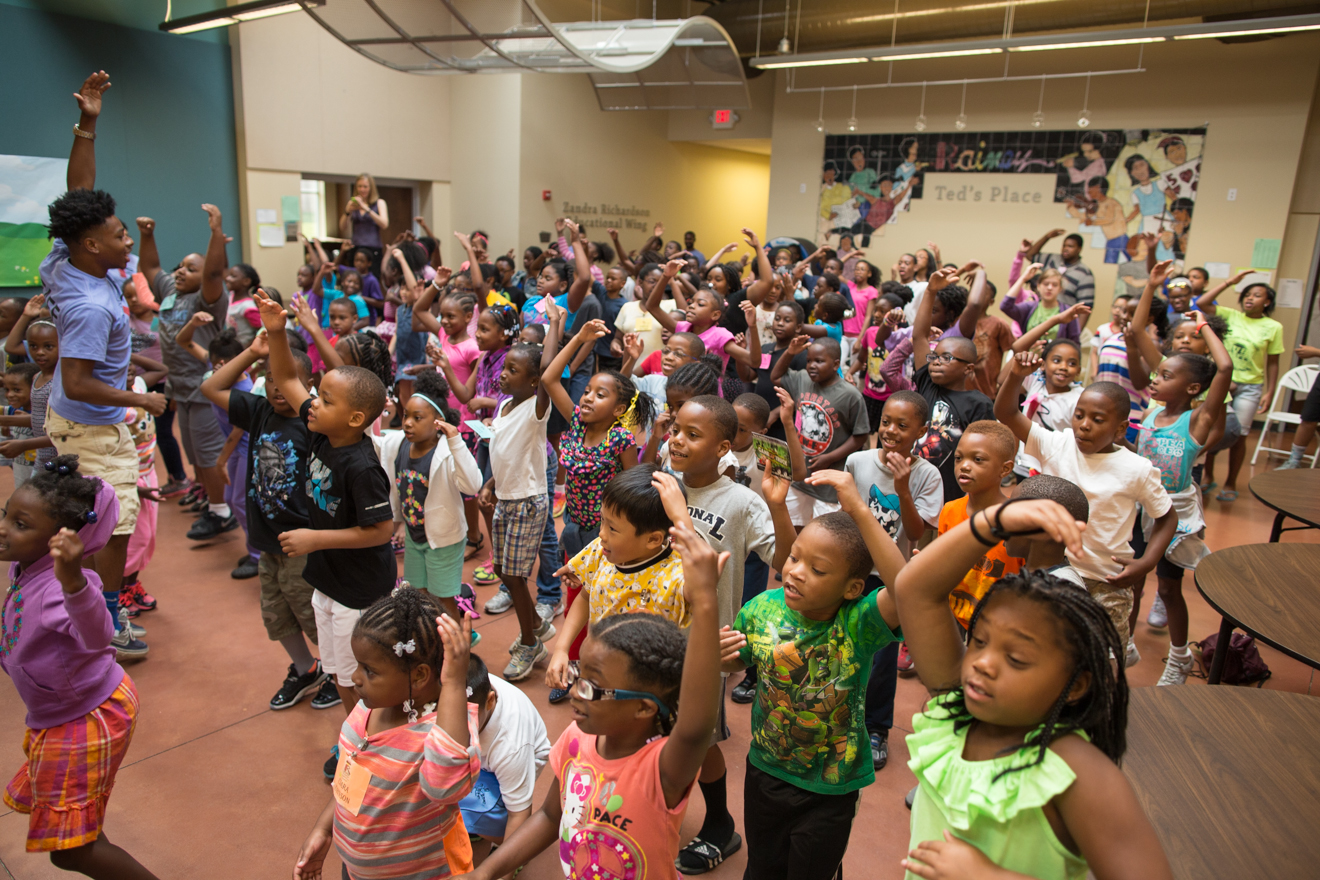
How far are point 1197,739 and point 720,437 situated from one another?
1396 mm

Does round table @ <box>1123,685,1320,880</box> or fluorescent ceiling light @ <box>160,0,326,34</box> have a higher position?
fluorescent ceiling light @ <box>160,0,326,34</box>

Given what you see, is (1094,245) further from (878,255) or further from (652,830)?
(652,830)

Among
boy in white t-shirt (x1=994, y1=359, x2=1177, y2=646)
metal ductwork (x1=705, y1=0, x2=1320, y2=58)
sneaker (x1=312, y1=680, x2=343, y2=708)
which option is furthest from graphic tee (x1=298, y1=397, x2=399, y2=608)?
metal ductwork (x1=705, y1=0, x2=1320, y2=58)

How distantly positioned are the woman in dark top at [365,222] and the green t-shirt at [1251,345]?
26.3 feet

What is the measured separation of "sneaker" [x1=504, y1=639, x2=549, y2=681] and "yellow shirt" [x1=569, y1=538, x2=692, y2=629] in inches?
52.5

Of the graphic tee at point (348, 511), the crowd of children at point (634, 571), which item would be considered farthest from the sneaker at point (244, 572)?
the graphic tee at point (348, 511)

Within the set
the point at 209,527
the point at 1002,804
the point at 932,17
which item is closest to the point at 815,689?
the point at 1002,804

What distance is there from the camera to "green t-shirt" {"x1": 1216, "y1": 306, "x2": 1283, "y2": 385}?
629cm

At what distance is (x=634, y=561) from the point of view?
210cm

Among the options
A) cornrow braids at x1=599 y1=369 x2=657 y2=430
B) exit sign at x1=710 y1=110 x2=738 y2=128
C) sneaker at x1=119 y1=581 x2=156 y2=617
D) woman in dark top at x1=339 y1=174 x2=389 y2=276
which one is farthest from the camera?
exit sign at x1=710 y1=110 x2=738 y2=128

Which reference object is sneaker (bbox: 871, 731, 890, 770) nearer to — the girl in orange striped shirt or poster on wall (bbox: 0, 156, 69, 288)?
the girl in orange striped shirt

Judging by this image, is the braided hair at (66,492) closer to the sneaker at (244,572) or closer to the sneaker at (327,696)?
the sneaker at (327,696)

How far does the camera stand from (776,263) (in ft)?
28.8

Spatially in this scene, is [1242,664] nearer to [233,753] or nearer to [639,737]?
[639,737]
